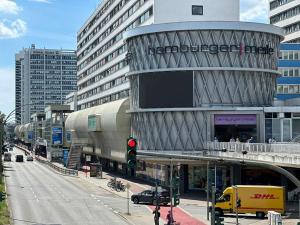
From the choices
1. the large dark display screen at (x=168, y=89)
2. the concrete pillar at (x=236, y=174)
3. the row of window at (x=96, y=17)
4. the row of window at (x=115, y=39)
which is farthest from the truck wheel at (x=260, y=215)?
the row of window at (x=96, y=17)

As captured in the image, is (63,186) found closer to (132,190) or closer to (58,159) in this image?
(132,190)

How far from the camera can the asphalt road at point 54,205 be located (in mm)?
47750

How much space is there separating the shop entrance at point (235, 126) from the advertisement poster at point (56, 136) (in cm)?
7573

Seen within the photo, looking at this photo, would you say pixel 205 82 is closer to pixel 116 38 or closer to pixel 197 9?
pixel 197 9

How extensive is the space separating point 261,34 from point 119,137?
2804cm

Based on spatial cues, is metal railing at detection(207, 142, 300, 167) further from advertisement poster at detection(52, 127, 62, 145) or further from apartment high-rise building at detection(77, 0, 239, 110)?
advertisement poster at detection(52, 127, 62, 145)

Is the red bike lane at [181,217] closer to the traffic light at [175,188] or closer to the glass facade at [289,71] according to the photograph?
the traffic light at [175,188]

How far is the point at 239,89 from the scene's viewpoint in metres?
75.3

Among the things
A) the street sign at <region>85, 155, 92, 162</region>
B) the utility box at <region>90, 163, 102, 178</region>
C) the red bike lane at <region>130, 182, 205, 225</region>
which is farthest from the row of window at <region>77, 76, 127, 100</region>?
the red bike lane at <region>130, 182, 205, 225</region>

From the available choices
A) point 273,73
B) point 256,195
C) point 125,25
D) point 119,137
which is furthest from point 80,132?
point 256,195

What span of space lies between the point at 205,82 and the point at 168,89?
489cm

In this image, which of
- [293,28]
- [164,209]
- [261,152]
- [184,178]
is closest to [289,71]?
[293,28]

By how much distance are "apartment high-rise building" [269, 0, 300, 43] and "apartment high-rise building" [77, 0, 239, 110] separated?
30665mm

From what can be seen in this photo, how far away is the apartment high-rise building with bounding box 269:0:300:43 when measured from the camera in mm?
119656
